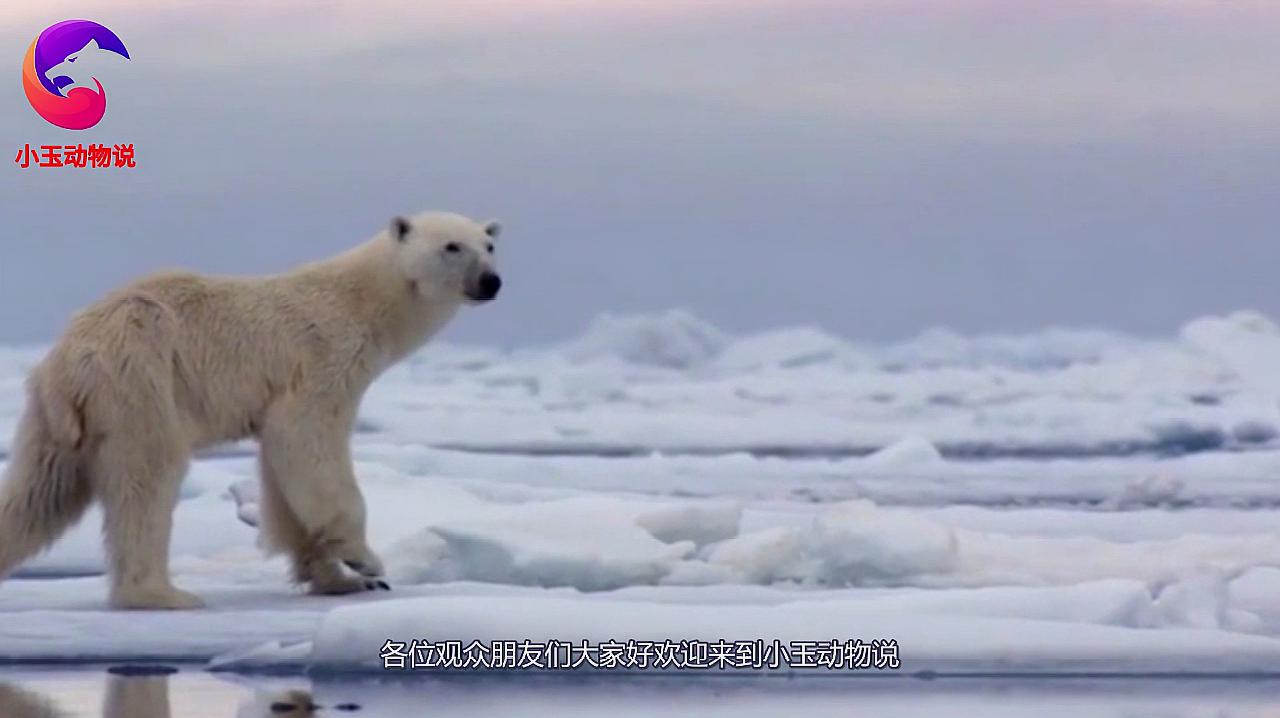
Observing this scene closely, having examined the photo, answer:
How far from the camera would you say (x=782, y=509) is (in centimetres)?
579

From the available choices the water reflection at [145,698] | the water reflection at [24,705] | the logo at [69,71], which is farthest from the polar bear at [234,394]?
the logo at [69,71]

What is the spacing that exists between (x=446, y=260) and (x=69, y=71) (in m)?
3.56

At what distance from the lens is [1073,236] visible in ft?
28.3

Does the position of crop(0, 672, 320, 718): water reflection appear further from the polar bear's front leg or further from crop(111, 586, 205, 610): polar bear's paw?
the polar bear's front leg

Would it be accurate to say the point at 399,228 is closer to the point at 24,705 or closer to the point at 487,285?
the point at 487,285

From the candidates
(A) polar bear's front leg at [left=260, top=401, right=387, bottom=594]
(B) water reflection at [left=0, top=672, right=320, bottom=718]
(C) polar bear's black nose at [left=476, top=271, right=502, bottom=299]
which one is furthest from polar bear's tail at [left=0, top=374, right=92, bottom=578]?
(C) polar bear's black nose at [left=476, top=271, right=502, bottom=299]

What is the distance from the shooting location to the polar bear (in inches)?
152

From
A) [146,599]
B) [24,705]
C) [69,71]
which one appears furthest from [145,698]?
[69,71]

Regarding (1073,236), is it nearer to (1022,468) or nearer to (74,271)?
(1022,468)

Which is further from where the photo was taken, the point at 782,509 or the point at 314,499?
the point at 782,509

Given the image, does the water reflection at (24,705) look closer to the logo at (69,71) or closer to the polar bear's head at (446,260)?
the polar bear's head at (446,260)

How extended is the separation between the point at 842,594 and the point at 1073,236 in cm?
495

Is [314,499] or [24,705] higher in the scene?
[314,499]

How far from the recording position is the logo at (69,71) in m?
6.79
